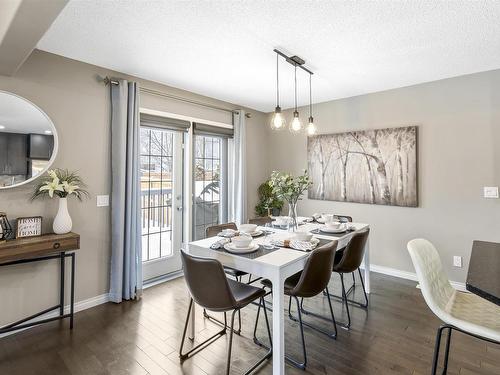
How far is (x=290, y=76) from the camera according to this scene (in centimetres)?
336

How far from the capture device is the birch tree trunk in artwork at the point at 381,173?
3857mm

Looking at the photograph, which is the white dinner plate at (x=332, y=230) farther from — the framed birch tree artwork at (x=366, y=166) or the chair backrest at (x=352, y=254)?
the framed birch tree artwork at (x=366, y=166)

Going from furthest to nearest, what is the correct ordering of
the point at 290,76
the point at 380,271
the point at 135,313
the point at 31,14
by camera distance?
the point at 380,271 → the point at 290,76 → the point at 135,313 → the point at 31,14

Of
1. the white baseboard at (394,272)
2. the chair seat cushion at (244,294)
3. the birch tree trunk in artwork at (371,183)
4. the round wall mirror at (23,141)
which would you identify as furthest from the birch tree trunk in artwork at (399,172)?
the round wall mirror at (23,141)

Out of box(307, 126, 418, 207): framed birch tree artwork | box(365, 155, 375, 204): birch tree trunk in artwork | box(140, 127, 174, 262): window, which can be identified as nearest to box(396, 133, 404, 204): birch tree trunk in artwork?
box(307, 126, 418, 207): framed birch tree artwork

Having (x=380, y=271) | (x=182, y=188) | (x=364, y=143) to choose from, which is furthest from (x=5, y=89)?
(x=380, y=271)

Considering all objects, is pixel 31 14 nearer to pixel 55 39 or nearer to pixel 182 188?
pixel 55 39

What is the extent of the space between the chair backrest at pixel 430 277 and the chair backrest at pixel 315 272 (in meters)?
0.54

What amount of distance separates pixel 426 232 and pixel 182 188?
131 inches

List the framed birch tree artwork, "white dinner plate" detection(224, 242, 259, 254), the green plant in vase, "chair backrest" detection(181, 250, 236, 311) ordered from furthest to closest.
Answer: the green plant in vase < the framed birch tree artwork < "white dinner plate" detection(224, 242, 259, 254) < "chair backrest" detection(181, 250, 236, 311)

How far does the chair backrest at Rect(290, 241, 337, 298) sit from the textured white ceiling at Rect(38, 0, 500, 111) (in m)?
1.76

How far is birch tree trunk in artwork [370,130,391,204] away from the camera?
3.86 m

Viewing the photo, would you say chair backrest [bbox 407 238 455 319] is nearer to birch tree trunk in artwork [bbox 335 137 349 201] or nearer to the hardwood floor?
the hardwood floor

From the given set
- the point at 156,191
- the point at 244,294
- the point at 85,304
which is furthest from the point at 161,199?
the point at 244,294
